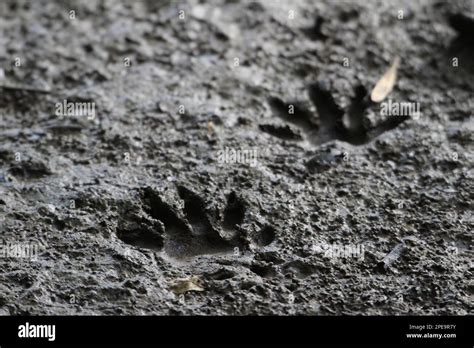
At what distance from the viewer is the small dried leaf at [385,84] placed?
317cm

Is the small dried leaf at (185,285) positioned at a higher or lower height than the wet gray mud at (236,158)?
lower

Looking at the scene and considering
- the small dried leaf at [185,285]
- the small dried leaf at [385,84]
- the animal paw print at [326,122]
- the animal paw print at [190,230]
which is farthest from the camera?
the small dried leaf at [385,84]

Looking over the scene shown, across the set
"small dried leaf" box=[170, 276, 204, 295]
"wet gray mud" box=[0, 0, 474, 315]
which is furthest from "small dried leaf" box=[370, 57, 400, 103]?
"small dried leaf" box=[170, 276, 204, 295]

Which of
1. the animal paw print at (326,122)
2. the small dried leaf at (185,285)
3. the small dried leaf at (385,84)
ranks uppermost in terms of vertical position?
the small dried leaf at (385,84)

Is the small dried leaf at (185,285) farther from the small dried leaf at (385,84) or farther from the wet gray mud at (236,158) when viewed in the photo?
the small dried leaf at (385,84)

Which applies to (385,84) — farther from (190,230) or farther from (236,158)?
(190,230)

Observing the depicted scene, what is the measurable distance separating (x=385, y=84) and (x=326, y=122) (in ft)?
1.22

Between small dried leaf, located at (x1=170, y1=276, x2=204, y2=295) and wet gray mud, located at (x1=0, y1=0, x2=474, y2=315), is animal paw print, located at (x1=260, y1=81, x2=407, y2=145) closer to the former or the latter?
wet gray mud, located at (x1=0, y1=0, x2=474, y2=315)

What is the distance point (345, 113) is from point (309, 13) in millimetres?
826

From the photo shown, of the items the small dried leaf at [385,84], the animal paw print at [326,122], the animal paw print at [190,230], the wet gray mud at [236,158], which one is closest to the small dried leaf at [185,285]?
the wet gray mud at [236,158]

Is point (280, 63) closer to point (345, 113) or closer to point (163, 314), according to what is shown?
point (345, 113)

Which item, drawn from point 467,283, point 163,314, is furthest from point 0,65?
point 467,283

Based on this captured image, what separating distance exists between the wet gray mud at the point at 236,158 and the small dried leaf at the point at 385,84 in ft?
0.09
